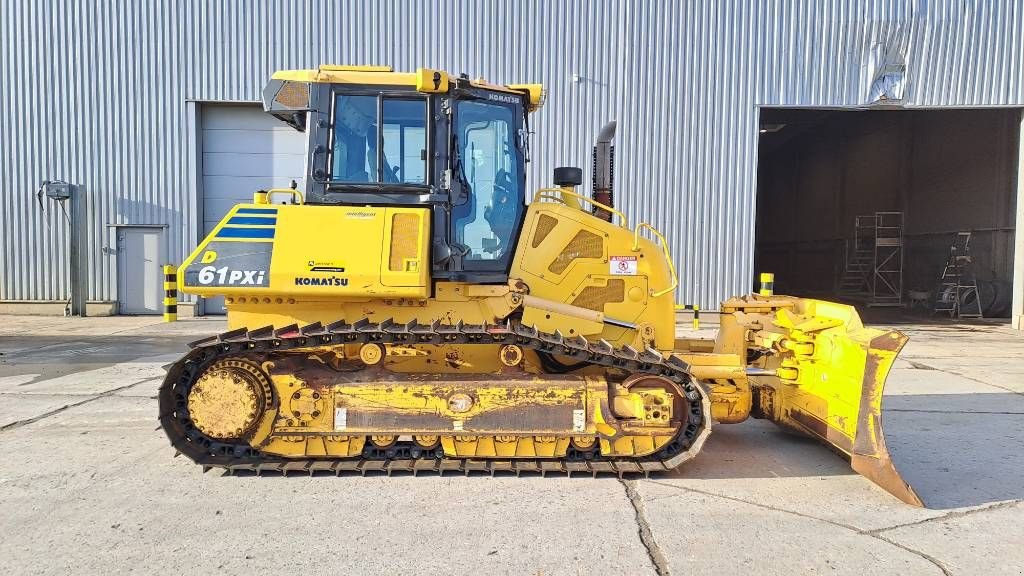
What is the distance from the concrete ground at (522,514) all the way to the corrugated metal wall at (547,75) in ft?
30.8

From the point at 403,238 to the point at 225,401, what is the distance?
5.60 ft

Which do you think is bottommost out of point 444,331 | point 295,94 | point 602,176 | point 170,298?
point 170,298

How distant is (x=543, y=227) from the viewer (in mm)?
4859

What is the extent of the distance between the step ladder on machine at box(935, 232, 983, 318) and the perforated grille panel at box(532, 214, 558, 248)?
17932 millimetres

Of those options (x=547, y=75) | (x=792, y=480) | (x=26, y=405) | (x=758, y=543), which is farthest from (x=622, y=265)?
(x=547, y=75)

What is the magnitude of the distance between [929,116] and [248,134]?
21.3 m

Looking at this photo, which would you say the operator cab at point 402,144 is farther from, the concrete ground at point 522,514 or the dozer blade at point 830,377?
the dozer blade at point 830,377

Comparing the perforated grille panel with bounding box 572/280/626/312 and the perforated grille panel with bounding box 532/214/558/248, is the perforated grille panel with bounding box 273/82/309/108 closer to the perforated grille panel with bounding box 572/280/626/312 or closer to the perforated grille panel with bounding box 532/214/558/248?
the perforated grille panel with bounding box 532/214/558/248

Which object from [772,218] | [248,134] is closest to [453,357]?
[248,134]

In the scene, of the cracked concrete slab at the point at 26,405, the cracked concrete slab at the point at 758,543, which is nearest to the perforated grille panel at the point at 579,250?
the cracked concrete slab at the point at 758,543

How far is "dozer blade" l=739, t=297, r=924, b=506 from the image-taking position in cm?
409

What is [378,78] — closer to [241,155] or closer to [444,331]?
[444,331]

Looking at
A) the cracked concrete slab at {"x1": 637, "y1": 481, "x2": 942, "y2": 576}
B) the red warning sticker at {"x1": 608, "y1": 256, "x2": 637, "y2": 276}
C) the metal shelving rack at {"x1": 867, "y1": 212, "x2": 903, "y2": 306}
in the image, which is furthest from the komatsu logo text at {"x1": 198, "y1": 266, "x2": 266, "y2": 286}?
the metal shelving rack at {"x1": 867, "y1": 212, "x2": 903, "y2": 306}

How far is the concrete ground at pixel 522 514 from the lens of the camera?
3.22 meters
